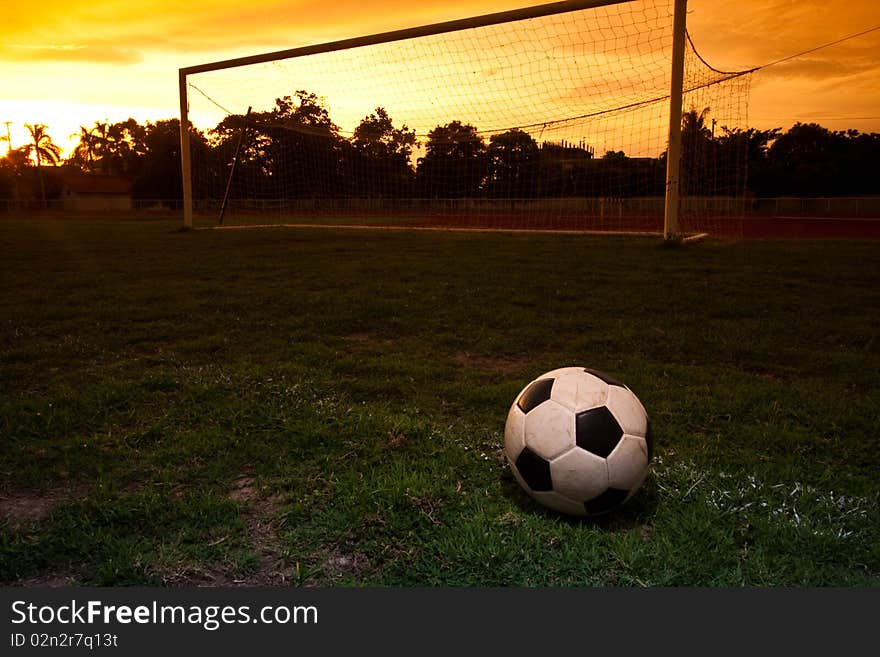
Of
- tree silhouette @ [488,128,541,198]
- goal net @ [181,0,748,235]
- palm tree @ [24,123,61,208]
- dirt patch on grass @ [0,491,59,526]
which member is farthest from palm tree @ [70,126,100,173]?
dirt patch on grass @ [0,491,59,526]

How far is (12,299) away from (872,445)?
28.5 feet

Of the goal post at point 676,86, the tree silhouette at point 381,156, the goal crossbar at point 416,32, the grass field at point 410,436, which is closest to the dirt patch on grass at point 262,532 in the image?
the grass field at point 410,436

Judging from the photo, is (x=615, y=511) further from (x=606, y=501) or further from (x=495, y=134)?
(x=495, y=134)

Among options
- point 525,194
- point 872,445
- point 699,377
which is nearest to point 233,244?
point 525,194

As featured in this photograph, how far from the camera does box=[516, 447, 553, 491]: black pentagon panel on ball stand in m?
2.40

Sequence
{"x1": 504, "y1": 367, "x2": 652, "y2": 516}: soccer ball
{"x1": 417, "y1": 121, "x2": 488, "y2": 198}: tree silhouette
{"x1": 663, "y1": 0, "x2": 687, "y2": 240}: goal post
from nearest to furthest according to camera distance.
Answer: {"x1": 504, "y1": 367, "x2": 652, "y2": 516}: soccer ball → {"x1": 663, "y1": 0, "x2": 687, "y2": 240}: goal post → {"x1": 417, "y1": 121, "x2": 488, "y2": 198}: tree silhouette

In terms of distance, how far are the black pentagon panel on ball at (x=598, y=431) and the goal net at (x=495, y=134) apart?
11.8m

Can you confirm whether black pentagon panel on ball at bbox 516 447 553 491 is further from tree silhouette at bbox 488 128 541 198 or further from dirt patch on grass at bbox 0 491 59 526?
tree silhouette at bbox 488 128 541 198

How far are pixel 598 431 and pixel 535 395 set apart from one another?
34 cm

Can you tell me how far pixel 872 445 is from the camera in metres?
3.11

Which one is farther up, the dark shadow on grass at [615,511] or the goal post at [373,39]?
the goal post at [373,39]

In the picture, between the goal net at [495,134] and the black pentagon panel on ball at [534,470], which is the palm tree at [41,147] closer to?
the goal net at [495,134]

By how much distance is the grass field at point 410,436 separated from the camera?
2168 mm

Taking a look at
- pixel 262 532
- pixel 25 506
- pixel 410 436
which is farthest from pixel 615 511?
pixel 25 506
